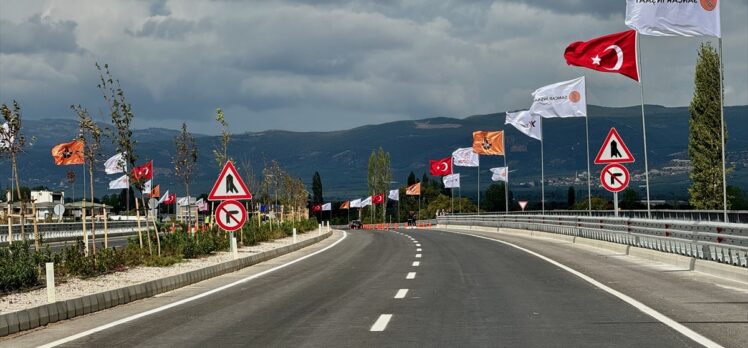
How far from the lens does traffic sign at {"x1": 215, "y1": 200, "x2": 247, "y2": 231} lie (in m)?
26.5

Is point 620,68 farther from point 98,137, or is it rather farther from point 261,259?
point 98,137

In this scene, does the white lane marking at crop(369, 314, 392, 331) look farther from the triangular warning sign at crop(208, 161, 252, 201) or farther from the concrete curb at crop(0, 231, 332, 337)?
the triangular warning sign at crop(208, 161, 252, 201)

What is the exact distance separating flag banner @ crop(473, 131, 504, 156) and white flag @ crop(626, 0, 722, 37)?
44.2 metres

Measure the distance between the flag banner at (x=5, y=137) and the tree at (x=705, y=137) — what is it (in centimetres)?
6258

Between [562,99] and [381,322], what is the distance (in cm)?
3500

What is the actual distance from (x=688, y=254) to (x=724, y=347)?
13.9m

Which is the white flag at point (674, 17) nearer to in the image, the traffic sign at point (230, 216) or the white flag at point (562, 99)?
the traffic sign at point (230, 216)

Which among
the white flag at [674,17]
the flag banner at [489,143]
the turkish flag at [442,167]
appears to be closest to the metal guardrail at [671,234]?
the white flag at [674,17]

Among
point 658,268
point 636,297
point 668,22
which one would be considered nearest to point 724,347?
point 636,297

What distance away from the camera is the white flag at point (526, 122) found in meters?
59.0

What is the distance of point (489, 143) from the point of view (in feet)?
239

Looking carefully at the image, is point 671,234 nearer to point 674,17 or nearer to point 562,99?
point 674,17

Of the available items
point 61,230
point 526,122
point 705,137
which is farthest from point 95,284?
point 705,137

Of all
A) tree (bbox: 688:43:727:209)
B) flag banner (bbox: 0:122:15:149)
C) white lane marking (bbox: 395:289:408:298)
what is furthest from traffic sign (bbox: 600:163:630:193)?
tree (bbox: 688:43:727:209)
